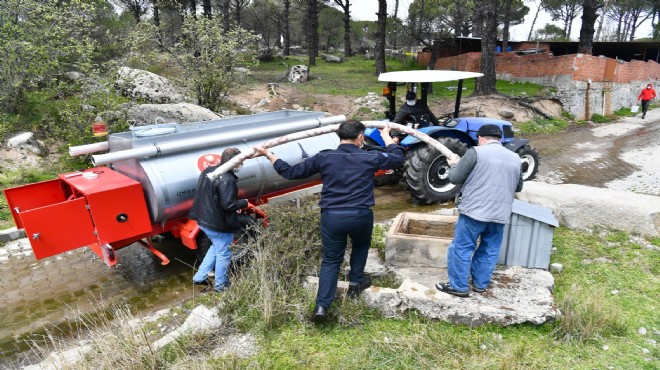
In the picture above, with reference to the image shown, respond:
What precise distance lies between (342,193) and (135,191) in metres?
2.30

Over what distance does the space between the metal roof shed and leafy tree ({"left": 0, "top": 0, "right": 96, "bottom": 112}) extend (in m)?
8.29

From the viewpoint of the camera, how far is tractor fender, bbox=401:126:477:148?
6773mm

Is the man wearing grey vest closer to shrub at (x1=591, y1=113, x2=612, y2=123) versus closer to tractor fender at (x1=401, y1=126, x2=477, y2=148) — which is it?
tractor fender at (x1=401, y1=126, x2=477, y2=148)

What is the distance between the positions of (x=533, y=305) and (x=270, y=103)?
11445mm

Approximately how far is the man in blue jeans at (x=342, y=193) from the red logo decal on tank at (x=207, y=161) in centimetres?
157

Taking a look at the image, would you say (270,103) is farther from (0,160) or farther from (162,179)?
(162,179)

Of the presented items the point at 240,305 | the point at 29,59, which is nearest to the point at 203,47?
the point at 29,59

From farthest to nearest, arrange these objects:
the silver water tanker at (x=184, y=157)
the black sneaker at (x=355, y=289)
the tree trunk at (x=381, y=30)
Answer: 1. the tree trunk at (x=381, y=30)
2. the silver water tanker at (x=184, y=157)
3. the black sneaker at (x=355, y=289)

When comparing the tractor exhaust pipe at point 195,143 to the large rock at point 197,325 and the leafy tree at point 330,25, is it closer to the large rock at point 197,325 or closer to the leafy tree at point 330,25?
the large rock at point 197,325

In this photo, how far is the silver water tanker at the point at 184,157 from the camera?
4.62 metres

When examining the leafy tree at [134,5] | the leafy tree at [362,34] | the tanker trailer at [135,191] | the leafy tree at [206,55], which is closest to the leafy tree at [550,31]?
the leafy tree at [362,34]

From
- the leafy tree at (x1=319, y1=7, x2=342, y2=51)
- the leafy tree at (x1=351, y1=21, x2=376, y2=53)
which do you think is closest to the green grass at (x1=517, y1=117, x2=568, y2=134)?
the leafy tree at (x1=319, y1=7, x2=342, y2=51)

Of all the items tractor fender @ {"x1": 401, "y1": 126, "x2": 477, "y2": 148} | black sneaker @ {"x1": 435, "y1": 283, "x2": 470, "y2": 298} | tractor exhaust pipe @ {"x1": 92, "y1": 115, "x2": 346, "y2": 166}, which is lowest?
black sneaker @ {"x1": 435, "y1": 283, "x2": 470, "y2": 298}

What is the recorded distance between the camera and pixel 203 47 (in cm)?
1052
